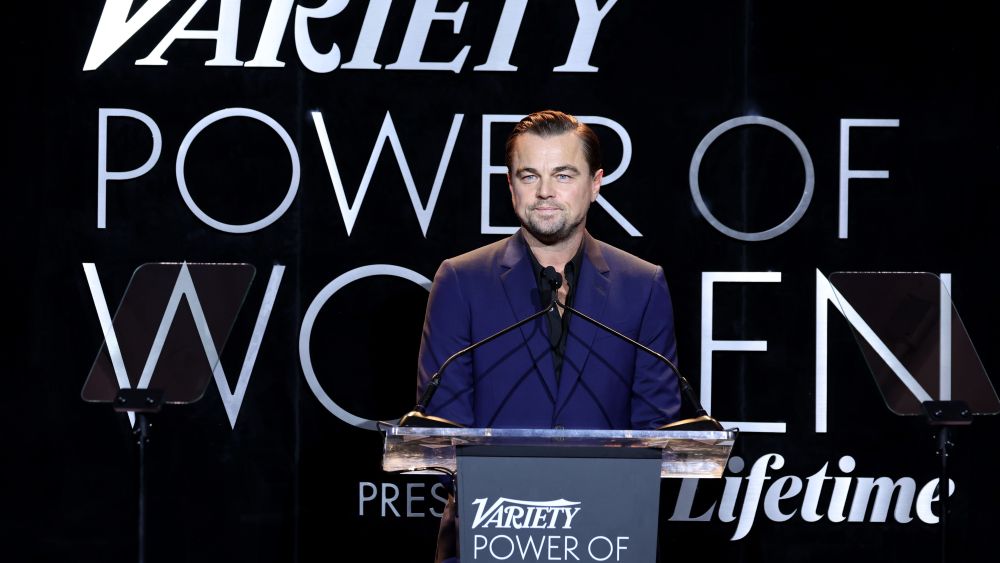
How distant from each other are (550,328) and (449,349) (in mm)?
278

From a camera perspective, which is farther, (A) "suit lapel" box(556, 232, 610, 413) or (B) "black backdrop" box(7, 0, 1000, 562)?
(B) "black backdrop" box(7, 0, 1000, 562)

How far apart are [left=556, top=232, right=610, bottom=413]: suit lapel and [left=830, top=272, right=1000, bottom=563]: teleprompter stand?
103 cm

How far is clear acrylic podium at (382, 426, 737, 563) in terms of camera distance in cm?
241

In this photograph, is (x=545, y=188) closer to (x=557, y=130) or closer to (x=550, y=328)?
(x=557, y=130)

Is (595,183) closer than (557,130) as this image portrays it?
No

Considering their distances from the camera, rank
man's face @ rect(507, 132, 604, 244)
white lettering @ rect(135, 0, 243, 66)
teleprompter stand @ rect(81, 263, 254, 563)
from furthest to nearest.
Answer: white lettering @ rect(135, 0, 243, 66) < teleprompter stand @ rect(81, 263, 254, 563) < man's face @ rect(507, 132, 604, 244)

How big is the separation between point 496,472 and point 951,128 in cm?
311

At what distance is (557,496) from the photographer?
7.93 feet

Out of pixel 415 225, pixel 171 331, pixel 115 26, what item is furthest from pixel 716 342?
pixel 115 26

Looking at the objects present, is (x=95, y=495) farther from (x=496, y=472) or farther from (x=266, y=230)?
(x=496, y=472)

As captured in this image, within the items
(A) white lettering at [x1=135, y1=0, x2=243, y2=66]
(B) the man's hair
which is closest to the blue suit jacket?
(B) the man's hair

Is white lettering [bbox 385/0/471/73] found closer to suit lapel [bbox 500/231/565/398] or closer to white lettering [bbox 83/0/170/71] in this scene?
white lettering [bbox 83/0/170/71]

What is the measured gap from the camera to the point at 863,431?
Result: 4844 mm

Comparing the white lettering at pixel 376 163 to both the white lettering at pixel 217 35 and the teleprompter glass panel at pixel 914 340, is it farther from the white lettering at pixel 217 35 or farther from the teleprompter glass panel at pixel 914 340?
the teleprompter glass panel at pixel 914 340
